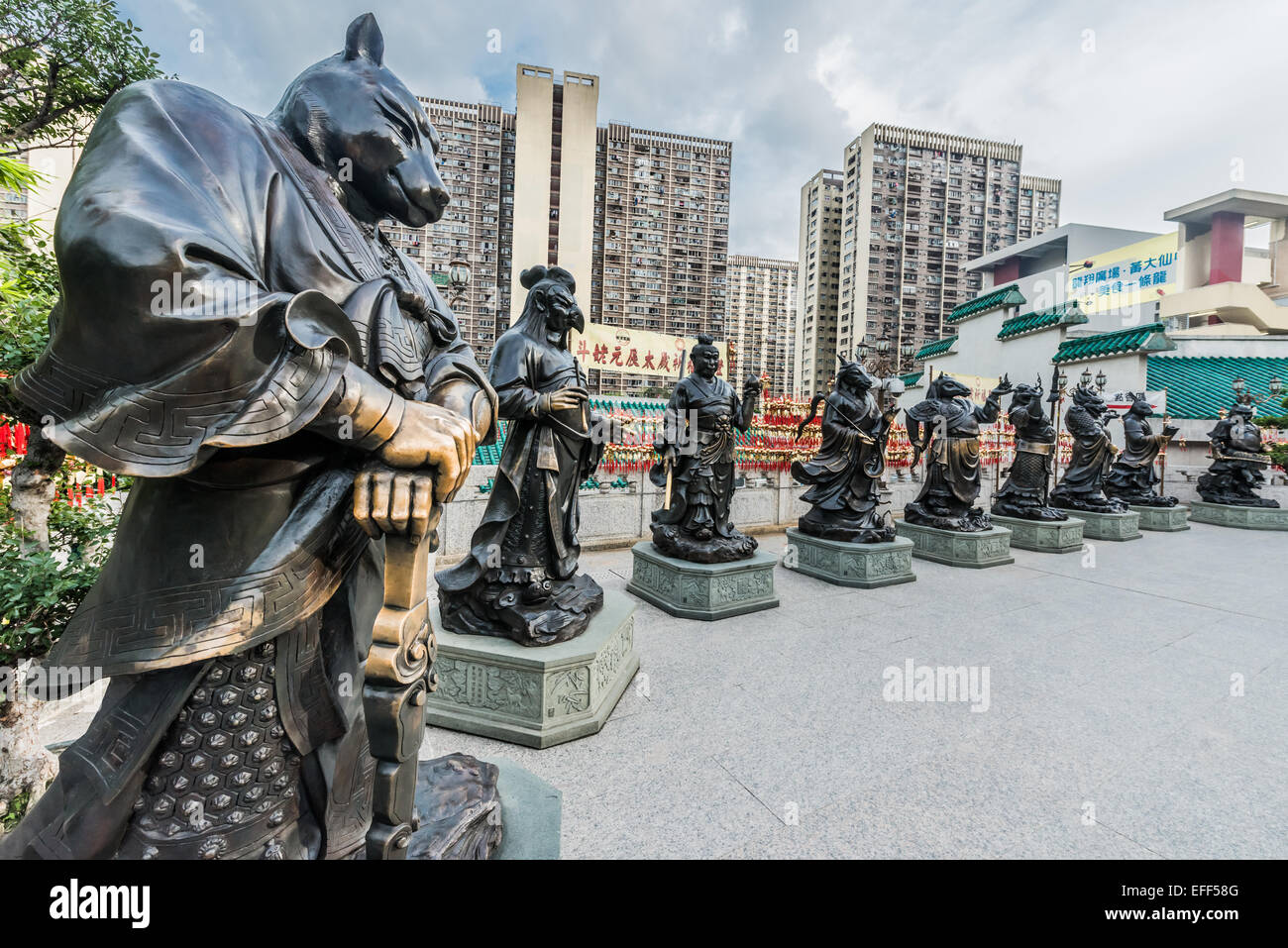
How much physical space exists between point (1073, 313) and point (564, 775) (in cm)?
1795

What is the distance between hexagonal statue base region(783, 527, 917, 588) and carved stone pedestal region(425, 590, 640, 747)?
3.78 meters

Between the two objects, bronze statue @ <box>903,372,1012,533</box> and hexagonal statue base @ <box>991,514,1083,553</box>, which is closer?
bronze statue @ <box>903,372,1012,533</box>

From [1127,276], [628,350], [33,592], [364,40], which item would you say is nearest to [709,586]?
[33,592]

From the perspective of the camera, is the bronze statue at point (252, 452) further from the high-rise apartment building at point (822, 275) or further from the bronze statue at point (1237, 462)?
the high-rise apartment building at point (822, 275)

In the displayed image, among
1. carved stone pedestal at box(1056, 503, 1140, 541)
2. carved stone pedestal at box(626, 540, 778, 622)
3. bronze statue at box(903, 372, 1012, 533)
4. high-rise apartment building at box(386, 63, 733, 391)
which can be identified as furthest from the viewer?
high-rise apartment building at box(386, 63, 733, 391)

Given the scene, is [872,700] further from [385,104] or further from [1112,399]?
[1112,399]

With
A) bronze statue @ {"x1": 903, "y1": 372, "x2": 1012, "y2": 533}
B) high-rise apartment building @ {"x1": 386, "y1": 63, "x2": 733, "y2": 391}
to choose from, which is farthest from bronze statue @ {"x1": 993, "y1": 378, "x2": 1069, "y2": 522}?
high-rise apartment building @ {"x1": 386, "y1": 63, "x2": 733, "y2": 391}

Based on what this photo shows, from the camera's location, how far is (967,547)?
6.91 metres

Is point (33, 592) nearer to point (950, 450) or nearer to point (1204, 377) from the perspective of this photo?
point (950, 450)

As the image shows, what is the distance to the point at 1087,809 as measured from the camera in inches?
92.5

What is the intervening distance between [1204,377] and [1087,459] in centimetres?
813

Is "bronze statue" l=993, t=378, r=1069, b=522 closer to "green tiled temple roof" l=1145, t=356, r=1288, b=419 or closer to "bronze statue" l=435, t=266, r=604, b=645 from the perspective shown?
"bronze statue" l=435, t=266, r=604, b=645

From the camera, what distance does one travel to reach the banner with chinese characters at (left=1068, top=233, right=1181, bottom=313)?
20156 mm

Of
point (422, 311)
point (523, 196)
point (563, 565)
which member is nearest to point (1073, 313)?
point (563, 565)
